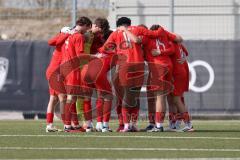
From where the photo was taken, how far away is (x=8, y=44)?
23016 millimetres

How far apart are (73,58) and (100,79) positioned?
583mm

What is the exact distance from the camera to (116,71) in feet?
53.9

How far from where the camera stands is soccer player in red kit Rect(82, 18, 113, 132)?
16.0 m

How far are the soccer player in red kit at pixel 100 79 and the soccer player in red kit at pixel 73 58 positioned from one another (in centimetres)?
21

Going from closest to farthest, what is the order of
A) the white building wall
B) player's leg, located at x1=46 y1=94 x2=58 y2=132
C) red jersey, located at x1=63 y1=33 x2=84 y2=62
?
red jersey, located at x1=63 y1=33 x2=84 y2=62 → player's leg, located at x1=46 y1=94 x2=58 y2=132 → the white building wall

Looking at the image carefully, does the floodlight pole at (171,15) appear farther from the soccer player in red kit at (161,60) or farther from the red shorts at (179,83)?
the soccer player in red kit at (161,60)

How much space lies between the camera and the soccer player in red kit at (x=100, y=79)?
16047 mm

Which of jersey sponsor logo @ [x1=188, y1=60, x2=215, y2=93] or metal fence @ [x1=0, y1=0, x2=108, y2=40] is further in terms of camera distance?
metal fence @ [x1=0, y1=0, x2=108, y2=40]

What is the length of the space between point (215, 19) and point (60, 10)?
14.6 ft

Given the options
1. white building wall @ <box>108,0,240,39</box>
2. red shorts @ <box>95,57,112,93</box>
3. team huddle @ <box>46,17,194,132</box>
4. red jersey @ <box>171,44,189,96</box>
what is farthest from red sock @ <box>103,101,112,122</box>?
white building wall @ <box>108,0,240,39</box>

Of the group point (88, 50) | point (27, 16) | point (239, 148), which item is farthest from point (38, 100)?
point (239, 148)

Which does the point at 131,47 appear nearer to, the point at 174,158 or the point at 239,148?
the point at 239,148

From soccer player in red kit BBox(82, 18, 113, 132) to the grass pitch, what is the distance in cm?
82

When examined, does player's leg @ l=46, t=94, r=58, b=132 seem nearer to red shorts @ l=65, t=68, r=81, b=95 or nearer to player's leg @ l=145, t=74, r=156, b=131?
red shorts @ l=65, t=68, r=81, b=95
